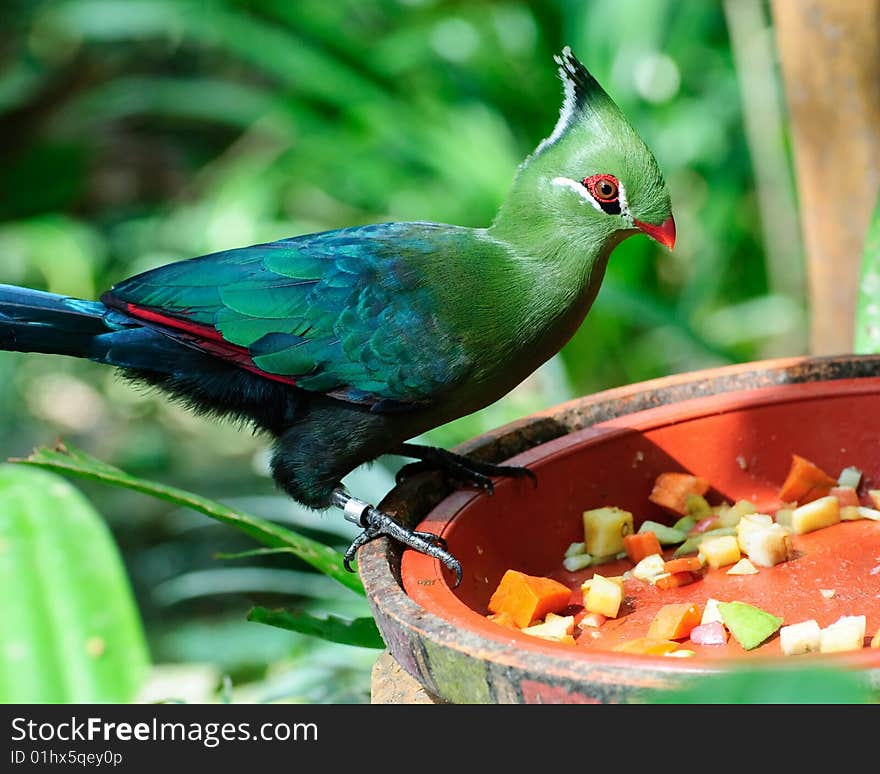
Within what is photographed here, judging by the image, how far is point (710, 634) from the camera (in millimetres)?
1565

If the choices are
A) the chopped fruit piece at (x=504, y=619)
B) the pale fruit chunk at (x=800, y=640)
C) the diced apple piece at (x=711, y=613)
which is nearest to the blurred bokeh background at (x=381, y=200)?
the chopped fruit piece at (x=504, y=619)

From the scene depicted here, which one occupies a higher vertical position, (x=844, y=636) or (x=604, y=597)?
(x=604, y=597)

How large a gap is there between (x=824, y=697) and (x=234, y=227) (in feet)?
14.1

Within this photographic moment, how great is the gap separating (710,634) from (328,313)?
2.87 feet

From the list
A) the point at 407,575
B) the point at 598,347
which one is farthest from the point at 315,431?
the point at 598,347

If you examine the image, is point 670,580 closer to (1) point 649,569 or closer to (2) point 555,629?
(1) point 649,569

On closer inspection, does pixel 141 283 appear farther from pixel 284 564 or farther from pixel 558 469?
pixel 284 564

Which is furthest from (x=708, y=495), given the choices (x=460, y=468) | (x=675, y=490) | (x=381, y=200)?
(x=381, y=200)

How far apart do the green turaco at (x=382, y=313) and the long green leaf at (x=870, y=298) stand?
0.53 metres

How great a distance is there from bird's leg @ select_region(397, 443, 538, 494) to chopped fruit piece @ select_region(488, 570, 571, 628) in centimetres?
22

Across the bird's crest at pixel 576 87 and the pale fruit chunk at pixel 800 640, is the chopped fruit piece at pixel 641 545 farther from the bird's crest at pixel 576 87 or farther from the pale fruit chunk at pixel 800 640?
the bird's crest at pixel 576 87

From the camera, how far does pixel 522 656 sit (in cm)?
127

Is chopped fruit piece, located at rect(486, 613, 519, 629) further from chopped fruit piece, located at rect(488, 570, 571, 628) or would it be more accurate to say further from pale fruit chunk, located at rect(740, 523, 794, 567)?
pale fruit chunk, located at rect(740, 523, 794, 567)

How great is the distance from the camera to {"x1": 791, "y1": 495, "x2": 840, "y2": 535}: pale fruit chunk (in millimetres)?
1843
